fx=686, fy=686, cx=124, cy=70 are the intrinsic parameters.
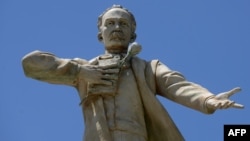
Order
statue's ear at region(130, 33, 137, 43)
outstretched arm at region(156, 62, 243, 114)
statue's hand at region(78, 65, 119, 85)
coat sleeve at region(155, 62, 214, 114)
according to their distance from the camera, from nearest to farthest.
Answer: outstretched arm at region(156, 62, 243, 114), coat sleeve at region(155, 62, 214, 114), statue's hand at region(78, 65, 119, 85), statue's ear at region(130, 33, 137, 43)

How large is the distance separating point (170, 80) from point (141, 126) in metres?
0.79

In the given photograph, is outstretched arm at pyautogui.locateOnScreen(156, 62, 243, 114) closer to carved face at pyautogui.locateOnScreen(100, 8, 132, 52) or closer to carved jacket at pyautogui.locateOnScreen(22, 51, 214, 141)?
carved jacket at pyautogui.locateOnScreen(22, 51, 214, 141)

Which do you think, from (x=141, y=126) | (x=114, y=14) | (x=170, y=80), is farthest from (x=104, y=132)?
(x=114, y=14)

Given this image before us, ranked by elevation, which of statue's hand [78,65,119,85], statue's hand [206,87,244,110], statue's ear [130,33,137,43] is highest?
statue's ear [130,33,137,43]

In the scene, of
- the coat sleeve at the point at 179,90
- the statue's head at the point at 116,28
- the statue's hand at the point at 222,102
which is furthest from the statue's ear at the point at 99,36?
the statue's hand at the point at 222,102

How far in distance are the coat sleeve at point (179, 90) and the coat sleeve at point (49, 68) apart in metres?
1.20

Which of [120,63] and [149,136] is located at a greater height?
[120,63]

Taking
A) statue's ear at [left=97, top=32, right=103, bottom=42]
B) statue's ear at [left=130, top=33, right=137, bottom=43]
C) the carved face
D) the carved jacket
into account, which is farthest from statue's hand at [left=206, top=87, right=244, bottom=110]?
statue's ear at [left=97, top=32, right=103, bottom=42]

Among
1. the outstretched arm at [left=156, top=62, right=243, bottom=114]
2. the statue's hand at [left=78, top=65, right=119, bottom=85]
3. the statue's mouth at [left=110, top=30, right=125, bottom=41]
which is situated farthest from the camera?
the statue's mouth at [left=110, top=30, right=125, bottom=41]

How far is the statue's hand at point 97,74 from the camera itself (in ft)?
31.0

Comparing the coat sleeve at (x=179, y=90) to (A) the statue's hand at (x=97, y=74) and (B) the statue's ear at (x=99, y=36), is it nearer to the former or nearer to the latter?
(A) the statue's hand at (x=97, y=74)

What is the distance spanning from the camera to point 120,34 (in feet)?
32.7

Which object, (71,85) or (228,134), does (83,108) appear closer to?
(71,85)

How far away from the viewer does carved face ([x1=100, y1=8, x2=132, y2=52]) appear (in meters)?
9.95
